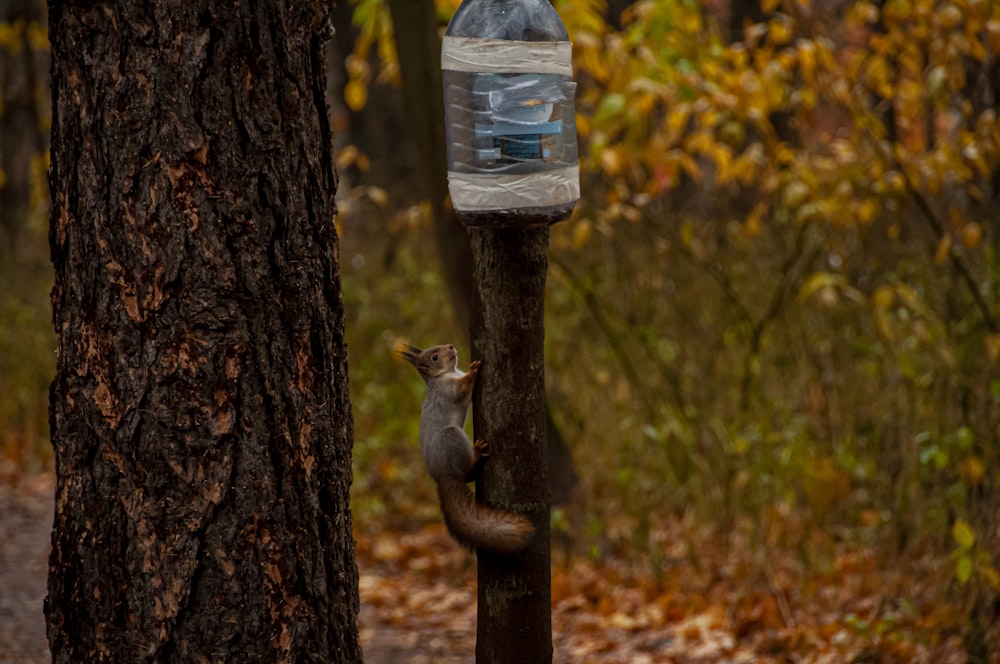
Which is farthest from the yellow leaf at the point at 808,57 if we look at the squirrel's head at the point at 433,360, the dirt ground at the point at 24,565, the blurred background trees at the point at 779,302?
the dirt ground at the point at 24,565

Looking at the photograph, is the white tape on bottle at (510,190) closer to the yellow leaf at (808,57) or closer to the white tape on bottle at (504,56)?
the white tape on bottle at (504,56)

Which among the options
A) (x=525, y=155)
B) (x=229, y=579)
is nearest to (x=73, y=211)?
(x=229, y=579)

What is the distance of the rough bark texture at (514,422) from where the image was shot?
9.91ft

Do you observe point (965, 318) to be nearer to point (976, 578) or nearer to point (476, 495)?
point (976, 578)

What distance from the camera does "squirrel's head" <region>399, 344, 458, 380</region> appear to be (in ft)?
11.1

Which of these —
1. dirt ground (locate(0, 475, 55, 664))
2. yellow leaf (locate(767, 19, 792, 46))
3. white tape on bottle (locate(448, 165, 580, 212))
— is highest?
yellow leaf (locate(767, 19, 792, 46))

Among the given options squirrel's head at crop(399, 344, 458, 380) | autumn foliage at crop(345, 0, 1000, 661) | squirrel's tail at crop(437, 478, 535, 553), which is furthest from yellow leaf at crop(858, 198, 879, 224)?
squirrel's tail at crop(437, 478, 535, 553)

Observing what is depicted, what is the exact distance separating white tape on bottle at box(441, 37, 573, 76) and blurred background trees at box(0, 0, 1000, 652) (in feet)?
8.23

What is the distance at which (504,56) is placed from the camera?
2.92 m

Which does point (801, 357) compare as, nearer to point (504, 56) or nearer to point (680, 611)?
point (680, 611)

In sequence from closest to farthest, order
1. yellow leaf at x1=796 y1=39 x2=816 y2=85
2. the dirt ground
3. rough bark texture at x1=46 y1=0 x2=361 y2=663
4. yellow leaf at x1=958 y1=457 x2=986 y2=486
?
1. rough bark texture at x1=46 y1=0 x2=361 y2=663
2. yellow leaf at x1=958 y1=457 x2=986 y2=486
3. yellow leaf at x1=796 y1=39 x2=816 y2=85
4. the dirt ground

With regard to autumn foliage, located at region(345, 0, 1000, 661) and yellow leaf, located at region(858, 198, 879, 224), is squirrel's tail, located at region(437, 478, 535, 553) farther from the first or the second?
yellow leaf, located at region(858, 198, 879, 224)

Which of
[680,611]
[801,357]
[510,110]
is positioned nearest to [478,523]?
[510,110]

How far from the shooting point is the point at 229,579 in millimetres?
2598
